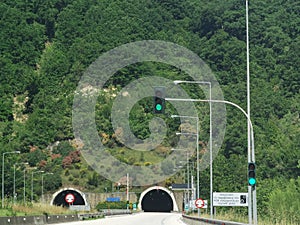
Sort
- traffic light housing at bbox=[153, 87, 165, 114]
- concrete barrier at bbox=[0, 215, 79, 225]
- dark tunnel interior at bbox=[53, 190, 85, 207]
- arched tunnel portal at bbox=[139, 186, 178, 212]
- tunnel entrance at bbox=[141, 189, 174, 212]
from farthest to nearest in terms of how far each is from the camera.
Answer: tunnel entrance at bbox=[141, 189, 174, 212] < arched tunnel portal at bbox=[139, 186, 178, 212] < dark tunnel interior at bbox=[53, 190, 85, 207] < concrete barrier at bbox=[0, 215, 79, 225] < traffic light housing at bbox=[153, 87, 165, 114]

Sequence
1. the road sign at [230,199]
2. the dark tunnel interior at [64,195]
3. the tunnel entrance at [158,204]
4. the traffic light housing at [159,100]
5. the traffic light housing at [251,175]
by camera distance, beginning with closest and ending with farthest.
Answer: the traffic light housing at [251,175]
the traffic light housing at [159,100]
the road sign at [230,199]
the dark tunnel interior at [64,195]
the tunnel entrance at [158,204]

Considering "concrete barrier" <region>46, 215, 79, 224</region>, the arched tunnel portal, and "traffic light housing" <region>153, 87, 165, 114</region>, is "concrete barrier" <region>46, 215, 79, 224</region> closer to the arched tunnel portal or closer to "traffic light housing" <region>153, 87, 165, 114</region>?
"traffic light housing" <region>153, 87, 165, 114</region>

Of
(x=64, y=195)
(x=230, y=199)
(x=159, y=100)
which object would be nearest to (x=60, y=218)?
(x=230, y=199)

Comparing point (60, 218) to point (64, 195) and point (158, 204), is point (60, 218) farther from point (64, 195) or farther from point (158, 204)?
point (158, 204)

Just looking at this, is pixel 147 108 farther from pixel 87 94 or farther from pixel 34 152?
pixel 34 152

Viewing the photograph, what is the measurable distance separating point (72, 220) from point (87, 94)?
136 m

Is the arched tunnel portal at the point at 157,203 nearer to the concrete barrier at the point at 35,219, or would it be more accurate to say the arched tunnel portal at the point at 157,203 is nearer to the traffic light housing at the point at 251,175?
the concrete barrier at the point at 35,219

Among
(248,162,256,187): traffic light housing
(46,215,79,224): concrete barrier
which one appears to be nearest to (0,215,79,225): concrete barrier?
(46,215,79,224): concrete barrier

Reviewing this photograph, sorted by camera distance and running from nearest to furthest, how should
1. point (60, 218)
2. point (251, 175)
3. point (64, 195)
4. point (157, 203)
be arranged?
1. point (251, 175)
2. point (60, 218)
3. point (64, 195)
4. point (157, 203)

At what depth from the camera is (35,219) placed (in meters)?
49.0

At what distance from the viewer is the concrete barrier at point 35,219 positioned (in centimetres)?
4188

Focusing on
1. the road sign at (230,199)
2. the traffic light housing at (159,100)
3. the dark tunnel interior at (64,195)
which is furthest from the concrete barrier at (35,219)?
the dark tunnel interior at (64,195)

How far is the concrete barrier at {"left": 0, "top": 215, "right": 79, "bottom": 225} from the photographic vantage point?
41.9m

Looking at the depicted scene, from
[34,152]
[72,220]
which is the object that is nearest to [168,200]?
[34,152]
